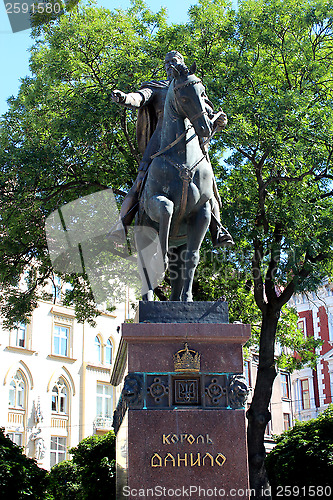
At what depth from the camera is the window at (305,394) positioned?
47875mm

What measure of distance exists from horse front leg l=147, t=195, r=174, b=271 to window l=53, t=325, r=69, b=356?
31.8 m

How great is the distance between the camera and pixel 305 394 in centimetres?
4834

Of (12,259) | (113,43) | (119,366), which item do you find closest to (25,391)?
(12,259)

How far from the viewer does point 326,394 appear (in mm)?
45281

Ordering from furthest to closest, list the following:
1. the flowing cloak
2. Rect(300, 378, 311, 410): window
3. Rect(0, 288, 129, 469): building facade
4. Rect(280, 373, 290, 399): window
Result: 1. Rect(280, 373, 290, 399): window
2. Rect(300, 378, 311, 410): window
3. Rect(0, 288, 129, 469): building facade
4. the flowing cloak

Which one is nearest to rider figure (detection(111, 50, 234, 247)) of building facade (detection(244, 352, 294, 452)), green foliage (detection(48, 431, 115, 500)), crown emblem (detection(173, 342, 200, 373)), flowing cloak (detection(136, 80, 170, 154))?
flowing cloak (detection(136, 80, 170, 154))

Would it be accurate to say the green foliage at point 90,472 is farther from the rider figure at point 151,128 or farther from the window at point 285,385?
the window at point 285,385

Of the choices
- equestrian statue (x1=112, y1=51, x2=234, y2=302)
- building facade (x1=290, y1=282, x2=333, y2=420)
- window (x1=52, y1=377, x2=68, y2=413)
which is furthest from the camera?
building facade (x1=290, y1=282, x2=333, y2=420)

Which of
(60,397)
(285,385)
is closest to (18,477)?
(60,397)

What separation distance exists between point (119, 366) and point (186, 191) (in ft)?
7.38

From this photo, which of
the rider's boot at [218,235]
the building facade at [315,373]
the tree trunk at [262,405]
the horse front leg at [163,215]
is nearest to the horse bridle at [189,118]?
the horse front leg at [163,215]

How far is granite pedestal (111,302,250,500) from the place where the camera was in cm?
587

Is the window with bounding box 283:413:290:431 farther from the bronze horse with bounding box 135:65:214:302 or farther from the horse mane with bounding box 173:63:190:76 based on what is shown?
the horse mane with bounding box 173:63:190:76

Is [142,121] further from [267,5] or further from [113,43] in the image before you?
[267,5]
